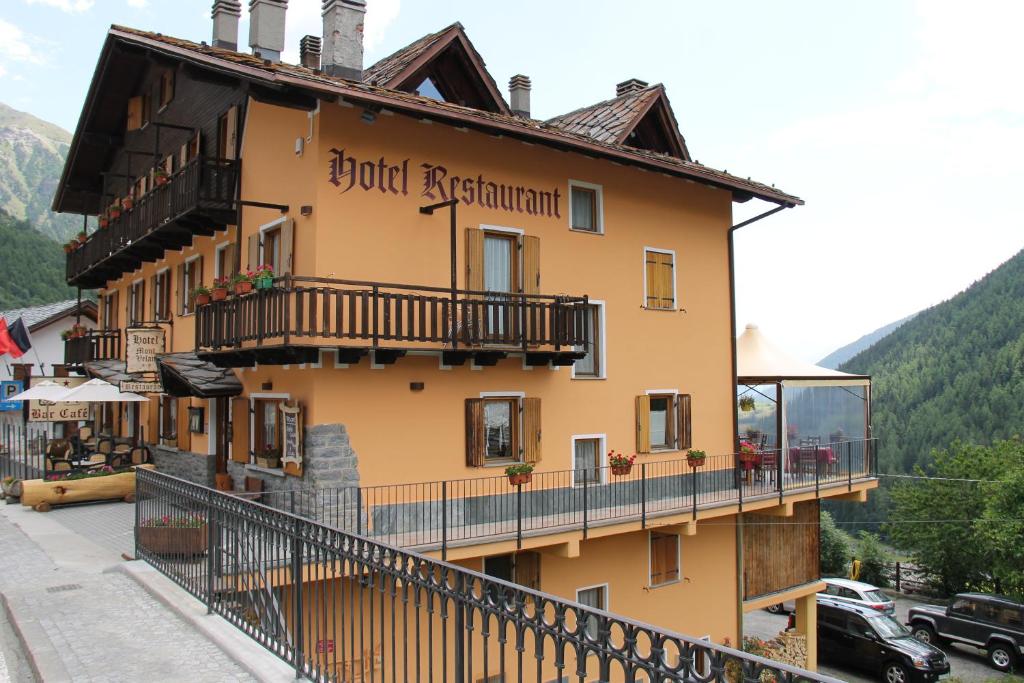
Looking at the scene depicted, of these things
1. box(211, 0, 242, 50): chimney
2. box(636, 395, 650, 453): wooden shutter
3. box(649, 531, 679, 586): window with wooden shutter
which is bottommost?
box(649, 531, 679, 586): window with wooden shutter

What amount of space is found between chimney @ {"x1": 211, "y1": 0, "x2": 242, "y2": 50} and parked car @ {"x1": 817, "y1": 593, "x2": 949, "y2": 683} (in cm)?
2255

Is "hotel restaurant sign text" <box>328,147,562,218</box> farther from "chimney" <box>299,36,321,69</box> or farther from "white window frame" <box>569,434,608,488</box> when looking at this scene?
"chimney" <box>299,36,321,69</box>

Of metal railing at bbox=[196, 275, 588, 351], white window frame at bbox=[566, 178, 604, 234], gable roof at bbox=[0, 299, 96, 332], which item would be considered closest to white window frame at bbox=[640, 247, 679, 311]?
white window frame at bbox=[566, 178, 604, 234]

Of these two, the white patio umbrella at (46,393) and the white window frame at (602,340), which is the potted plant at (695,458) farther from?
the white patio umbrella at (46,393)

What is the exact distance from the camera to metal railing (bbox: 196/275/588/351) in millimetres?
12383

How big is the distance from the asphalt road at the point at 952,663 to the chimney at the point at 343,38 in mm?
20270

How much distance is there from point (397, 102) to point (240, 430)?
707 cm

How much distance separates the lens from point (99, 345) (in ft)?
81.1

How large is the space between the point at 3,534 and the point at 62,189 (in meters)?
16.5

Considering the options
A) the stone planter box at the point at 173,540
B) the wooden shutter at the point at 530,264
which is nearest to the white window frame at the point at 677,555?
the wooden shutter at the point at 530,264

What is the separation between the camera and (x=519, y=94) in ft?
65.8

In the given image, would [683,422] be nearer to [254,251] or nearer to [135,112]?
[254,251]

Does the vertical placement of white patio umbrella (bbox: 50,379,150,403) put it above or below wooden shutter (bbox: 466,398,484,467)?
above

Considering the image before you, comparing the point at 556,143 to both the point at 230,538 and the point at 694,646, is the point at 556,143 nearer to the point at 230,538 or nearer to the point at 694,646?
the point at 230,538
